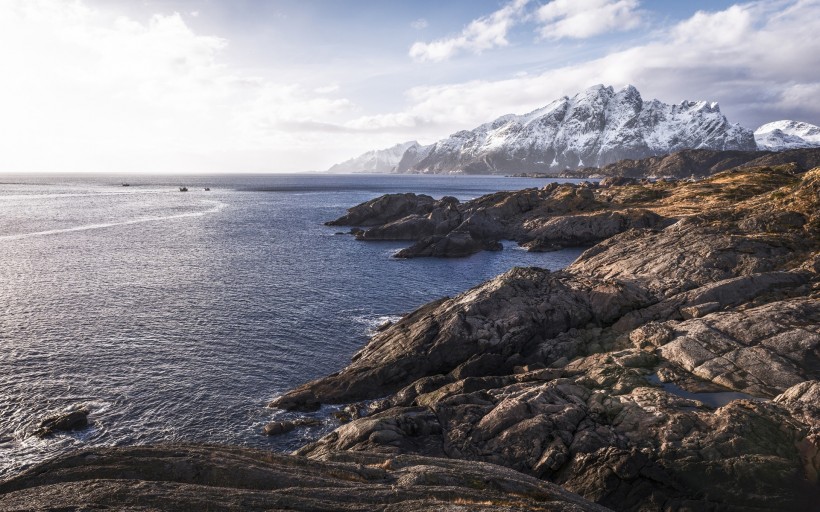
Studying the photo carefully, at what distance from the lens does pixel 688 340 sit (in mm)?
34625

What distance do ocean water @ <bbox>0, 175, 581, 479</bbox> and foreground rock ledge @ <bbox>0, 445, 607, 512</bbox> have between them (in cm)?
1553

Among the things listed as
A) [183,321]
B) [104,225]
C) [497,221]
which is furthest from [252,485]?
[104,225]

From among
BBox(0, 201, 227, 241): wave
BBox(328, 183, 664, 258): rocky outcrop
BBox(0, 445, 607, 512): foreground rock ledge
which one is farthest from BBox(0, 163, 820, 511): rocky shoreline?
BBox(0, 201, 227, 241): wave

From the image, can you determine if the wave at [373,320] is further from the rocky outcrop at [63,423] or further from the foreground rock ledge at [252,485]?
the foreground rock ledge at [252,485]

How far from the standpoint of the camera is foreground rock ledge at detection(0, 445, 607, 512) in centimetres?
1487

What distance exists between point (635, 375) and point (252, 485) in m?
26.7

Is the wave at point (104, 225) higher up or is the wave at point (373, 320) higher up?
the wave at point (104, 225)

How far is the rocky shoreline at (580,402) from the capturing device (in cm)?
1688

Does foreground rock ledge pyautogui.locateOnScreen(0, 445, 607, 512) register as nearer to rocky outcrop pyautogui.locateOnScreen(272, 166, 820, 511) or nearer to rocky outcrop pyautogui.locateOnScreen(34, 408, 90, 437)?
rocky outcrop pyautogui.locateOnScreen(272, 166, 820, 511)

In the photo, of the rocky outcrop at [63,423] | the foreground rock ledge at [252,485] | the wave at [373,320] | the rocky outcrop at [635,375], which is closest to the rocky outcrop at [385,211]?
the wave at [373,320]

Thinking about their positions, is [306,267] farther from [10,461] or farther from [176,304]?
[10,461]

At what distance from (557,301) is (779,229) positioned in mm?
29260

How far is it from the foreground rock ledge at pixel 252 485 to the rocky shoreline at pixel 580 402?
9 cm

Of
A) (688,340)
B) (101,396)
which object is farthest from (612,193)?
(101,396)
